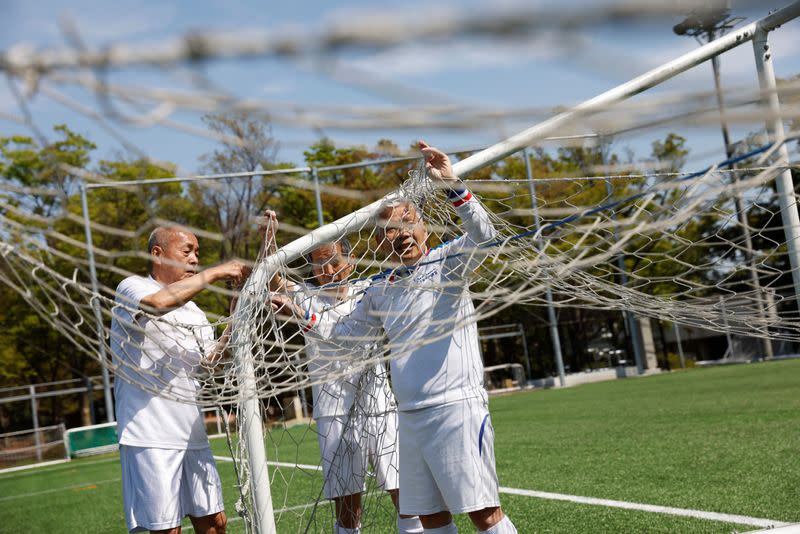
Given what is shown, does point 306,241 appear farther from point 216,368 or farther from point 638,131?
point 638,131

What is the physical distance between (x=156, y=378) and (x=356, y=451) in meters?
1.10

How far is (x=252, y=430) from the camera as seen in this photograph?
3.33 metres

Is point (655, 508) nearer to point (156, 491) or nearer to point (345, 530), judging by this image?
point (345, 530)

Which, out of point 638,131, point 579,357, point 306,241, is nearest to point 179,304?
point 306,241

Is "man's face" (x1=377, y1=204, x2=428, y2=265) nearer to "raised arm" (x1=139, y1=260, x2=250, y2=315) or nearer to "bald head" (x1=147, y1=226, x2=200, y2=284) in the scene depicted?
"raised arm" (x1=139, y1=260, x2=250, y2=315)

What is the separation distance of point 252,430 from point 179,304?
62 cm

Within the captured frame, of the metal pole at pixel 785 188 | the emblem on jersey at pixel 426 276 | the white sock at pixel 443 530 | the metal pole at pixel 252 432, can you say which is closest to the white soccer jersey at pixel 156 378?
the metal pole at pixel 252 432

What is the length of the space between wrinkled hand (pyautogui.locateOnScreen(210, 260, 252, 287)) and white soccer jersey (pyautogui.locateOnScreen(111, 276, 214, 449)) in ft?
0.82

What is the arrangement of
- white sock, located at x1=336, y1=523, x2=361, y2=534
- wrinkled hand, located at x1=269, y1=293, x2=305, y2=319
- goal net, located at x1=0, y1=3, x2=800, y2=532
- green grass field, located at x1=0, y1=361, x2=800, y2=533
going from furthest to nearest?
1. green grass field, located at x1=0, y1=361, x2=800, y2=533
2. white sock, located at x1=336, y1=523, x2=361, y2=534
3. wrinkled hand, located at x1=269, y1=293, x2=305, y2=319
4. goal net, located at x1=0, y1=3, x2=800, y2=532

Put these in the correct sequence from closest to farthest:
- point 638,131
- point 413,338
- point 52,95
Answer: point 52,95, point 638,131, point 413,338

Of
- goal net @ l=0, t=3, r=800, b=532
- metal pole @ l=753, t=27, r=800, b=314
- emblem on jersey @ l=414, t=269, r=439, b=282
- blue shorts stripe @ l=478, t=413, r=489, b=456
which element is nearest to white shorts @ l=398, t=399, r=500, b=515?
blue shorts stripe @ l=478, t=413, r=489, b=456

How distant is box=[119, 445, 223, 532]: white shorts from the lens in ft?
10.9

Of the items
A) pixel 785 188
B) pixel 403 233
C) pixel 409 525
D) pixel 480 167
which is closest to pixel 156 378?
pixel 403 233

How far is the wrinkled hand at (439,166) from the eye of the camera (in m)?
3.23
